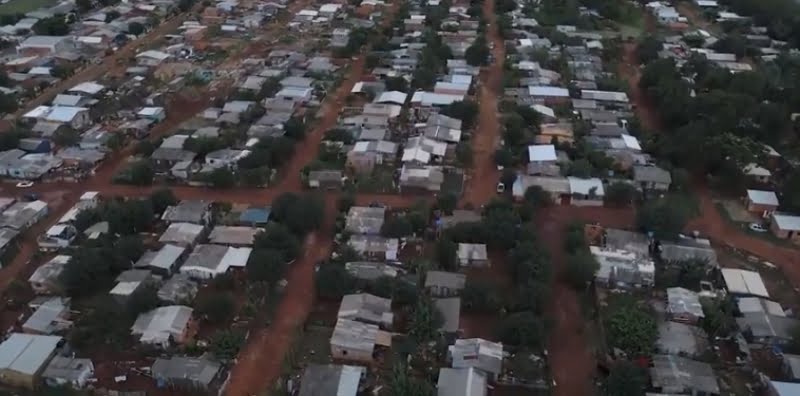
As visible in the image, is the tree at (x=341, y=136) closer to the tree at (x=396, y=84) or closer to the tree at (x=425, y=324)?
the tree at (x=396, y=84)

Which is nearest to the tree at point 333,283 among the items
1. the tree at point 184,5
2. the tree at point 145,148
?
the tree at point 145,148

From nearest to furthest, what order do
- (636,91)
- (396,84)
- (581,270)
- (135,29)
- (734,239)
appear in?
(581,270)
(734,239)
(396,84)
(636,91)
(135,29)

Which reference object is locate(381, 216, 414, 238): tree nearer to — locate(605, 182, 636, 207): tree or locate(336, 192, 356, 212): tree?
locate(336, 192, 356, 212): tree

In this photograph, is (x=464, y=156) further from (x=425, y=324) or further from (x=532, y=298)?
(x=425, y=324)

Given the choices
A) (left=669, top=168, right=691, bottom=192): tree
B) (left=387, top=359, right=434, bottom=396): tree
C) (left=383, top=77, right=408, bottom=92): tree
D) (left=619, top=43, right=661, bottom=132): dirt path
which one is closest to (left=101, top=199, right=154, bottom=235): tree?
(left=387, top=359, right=434, bottom=396): tree

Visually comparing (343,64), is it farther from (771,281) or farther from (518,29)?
(771,281)

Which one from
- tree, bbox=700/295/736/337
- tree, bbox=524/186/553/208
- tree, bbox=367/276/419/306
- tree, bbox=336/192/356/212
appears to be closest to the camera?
tree, bbox=700/295/736/337

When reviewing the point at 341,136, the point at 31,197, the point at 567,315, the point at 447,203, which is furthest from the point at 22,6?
the point at 567,315
